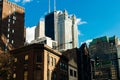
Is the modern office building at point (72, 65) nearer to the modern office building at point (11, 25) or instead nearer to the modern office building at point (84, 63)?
the modern office building at point (84, 63)

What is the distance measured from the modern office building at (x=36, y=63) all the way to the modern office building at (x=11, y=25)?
4595cm

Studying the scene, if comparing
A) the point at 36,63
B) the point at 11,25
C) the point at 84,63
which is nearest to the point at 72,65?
the point at 84,63

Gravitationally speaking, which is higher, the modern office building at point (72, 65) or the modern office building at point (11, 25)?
the modern office building at point (11, 25)

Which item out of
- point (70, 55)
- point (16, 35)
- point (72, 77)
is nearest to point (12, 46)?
point (16, 35)

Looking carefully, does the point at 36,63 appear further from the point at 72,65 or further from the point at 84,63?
the point at 84,63

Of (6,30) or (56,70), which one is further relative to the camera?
(6,30)

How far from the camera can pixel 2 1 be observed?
A: 131 m

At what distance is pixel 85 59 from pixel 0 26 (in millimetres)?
44330

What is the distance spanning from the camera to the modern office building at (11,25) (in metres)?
125

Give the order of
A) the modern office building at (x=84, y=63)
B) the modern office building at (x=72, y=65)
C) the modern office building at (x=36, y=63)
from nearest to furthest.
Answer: the modern office building at (x=36, y=63), the modern office building at (x=72, y=65), the modern office building at (x=84, y=63)

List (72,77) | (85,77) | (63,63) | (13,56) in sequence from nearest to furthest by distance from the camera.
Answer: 1. (13,56)
2. (63,63)
3. (72,77)
4. (85,77)

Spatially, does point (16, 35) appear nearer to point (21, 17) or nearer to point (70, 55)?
point (21, 17)

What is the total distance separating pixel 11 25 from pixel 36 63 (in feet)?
202

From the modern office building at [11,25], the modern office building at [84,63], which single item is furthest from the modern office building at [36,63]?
the modern office building at [11,25]
